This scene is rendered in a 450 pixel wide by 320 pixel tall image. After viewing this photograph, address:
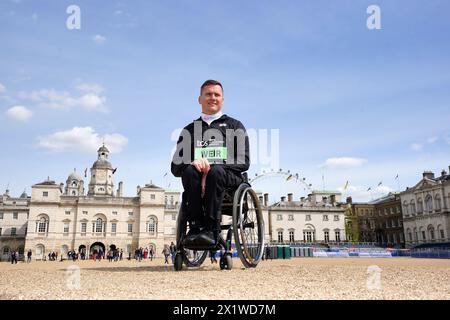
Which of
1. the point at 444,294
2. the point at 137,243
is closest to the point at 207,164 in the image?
the point at 444,294

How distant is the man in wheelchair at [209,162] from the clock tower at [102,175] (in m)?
60.7

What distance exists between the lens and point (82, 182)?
3120 inches

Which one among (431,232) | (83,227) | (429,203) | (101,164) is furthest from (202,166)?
(101,164)

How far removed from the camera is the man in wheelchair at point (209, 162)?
20.9 ft

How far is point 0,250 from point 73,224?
45.3ft

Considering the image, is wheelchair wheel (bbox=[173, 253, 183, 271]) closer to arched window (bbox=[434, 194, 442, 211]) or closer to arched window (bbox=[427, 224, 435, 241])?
arched window (bbox=[434, 194, 442, 211])

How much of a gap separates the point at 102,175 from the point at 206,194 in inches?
2498

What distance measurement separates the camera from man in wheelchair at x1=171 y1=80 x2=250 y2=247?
636 centimetres

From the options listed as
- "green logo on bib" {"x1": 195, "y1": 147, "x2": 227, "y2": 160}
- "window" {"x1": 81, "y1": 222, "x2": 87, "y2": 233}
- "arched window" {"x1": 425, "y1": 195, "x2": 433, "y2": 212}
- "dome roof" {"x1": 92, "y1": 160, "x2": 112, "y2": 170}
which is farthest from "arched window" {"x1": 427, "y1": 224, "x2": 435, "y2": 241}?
"green logo on bib" {"x1": 195, "y1": 147, "x2": 227, "y2": 160}

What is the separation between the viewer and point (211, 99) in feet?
24.3

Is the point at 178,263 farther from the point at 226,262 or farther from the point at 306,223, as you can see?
the point at 306,223

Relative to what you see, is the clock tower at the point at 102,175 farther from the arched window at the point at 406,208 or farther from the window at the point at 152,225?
the arched window at the point at 406,208

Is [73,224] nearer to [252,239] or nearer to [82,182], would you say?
[82,182]

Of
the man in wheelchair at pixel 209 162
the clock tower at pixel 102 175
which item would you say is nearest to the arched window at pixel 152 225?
the clock tower at pixel 102 175
